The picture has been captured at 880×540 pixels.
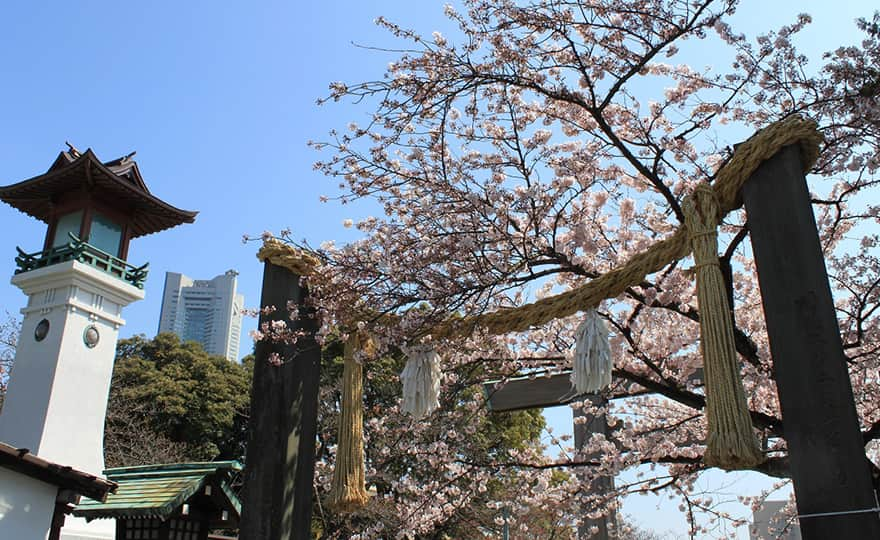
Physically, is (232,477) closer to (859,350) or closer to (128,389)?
(859,350)

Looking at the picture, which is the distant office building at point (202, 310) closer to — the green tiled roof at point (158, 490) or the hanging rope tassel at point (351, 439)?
the green tiled roof at point (158, 490)

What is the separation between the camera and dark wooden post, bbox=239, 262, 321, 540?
9.11 feet

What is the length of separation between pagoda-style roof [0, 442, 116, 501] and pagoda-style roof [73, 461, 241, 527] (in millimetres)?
289

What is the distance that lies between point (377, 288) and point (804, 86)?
2.23 metres

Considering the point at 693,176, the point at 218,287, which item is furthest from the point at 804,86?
the point at 218,287

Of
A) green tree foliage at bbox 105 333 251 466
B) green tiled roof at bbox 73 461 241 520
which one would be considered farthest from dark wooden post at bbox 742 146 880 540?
green tree foliage at bbox 105 333 251 466

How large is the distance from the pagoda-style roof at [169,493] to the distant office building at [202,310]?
48536mm

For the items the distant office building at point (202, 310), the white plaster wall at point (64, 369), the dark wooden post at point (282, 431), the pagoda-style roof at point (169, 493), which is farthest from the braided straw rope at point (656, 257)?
the distant office building at point (202, 310)

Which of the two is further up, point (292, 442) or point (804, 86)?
point (804, 86)

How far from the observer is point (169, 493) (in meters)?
5.95

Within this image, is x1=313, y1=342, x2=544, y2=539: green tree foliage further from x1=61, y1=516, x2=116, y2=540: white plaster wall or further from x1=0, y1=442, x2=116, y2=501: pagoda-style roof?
x1=0, y1=442, x2=116, y2=501: pagoda-style roof

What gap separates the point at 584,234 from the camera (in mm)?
3797

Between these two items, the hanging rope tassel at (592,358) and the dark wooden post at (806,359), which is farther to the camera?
the hanging rope tassel at (592,358)

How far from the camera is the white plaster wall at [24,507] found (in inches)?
223
